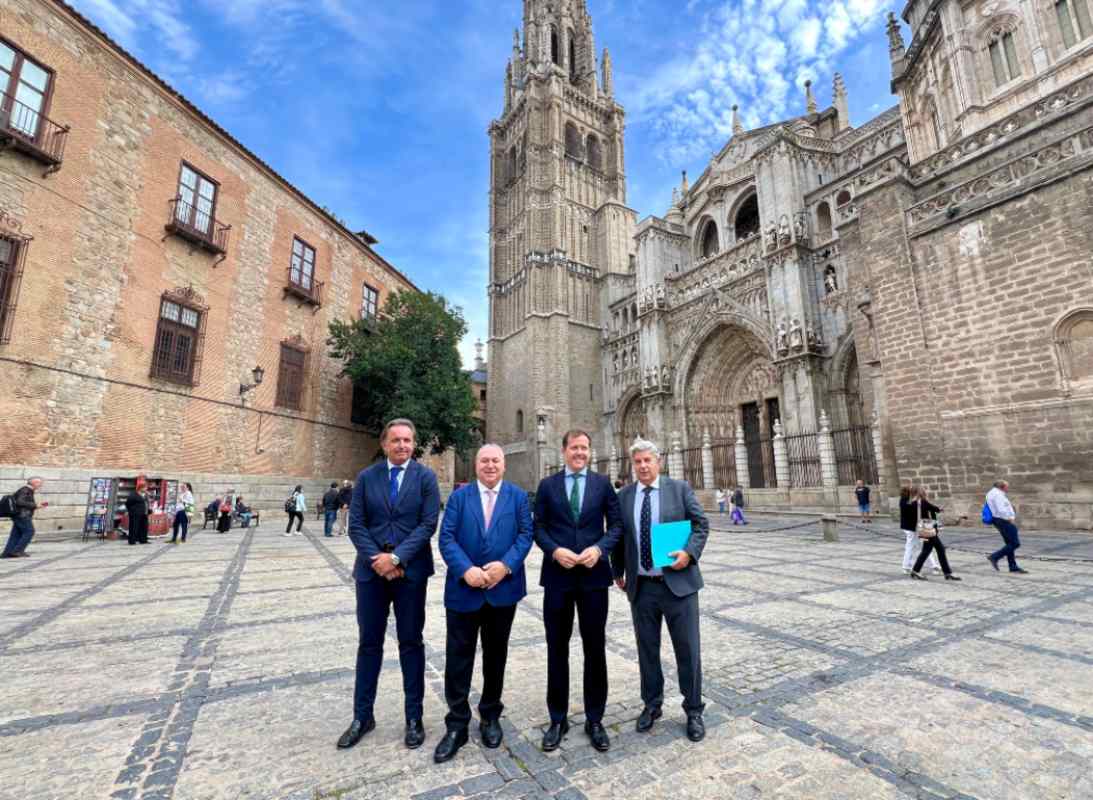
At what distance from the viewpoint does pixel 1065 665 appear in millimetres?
3020

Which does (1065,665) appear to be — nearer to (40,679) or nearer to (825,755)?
(825,755)

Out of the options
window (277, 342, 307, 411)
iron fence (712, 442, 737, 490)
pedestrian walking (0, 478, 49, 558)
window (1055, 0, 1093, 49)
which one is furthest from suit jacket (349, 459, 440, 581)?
iron fence (712, 442, 737, 490)

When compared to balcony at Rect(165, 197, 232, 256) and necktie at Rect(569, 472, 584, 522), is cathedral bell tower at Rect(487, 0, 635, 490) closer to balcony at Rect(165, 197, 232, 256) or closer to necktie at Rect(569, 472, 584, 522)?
balcony at Rect(165, 197, 232, 256)

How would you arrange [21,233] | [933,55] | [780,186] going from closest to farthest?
[21,233]
[933,55]
[780,186]

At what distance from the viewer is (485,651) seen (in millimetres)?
2289

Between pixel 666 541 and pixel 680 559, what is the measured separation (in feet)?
0.34

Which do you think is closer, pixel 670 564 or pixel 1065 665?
pixel 670 564

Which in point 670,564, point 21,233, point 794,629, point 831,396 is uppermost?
point 21,233

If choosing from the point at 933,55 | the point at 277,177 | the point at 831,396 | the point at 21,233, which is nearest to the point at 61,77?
the point at 21,233

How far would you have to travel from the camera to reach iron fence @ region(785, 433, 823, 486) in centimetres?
1850

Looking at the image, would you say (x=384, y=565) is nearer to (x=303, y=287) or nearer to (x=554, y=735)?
(x=554, y=735)

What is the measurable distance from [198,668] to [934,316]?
1409 centimetres

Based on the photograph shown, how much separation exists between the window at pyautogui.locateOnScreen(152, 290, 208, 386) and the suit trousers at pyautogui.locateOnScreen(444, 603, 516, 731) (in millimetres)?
14477

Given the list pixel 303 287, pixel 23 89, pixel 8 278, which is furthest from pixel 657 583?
pixel 303 287
